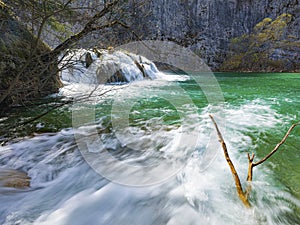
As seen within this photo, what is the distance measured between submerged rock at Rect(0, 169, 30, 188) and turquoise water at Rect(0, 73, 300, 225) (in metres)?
0.08

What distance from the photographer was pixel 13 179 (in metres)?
1.82

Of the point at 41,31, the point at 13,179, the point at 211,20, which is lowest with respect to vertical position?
the point at 13,179

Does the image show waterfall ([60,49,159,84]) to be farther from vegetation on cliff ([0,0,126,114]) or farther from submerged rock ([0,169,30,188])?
submerged rock ([0,169,30,188])

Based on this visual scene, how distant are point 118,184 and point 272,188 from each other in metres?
1.45

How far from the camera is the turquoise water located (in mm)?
1467

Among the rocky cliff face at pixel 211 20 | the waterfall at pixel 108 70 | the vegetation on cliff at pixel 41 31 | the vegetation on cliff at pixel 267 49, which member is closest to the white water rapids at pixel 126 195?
the vegetation on cliff at pixel 41 31

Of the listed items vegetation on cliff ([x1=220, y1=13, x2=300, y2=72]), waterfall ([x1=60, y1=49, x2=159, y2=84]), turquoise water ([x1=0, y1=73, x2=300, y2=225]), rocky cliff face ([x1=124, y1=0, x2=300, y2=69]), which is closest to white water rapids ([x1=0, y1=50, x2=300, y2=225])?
turquoise water ([x1=0, y1=73, x2=300, y2=225])

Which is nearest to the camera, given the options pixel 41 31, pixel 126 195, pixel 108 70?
pixel 41 31

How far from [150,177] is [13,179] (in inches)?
54.2

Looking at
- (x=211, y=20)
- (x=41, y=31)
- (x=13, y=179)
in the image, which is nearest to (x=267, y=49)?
(x=211, y=20)

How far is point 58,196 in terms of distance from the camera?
1.72 metres

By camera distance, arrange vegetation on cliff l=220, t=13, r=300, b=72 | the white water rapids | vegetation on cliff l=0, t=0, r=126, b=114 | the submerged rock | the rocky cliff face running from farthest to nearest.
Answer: the rocky cliff face, vegetation on cliff l=220, t=13, r=300, b=72, the submerged rock, vegetation on cliff l=0, t=0, r=126, b=114, the white water rapids

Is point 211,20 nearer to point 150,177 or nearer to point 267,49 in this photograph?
point 267,49

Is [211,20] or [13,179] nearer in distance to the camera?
[13,179]
